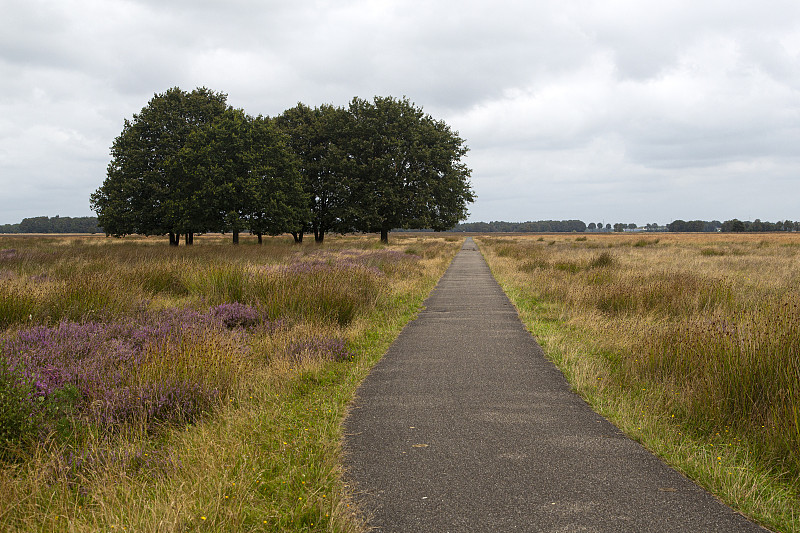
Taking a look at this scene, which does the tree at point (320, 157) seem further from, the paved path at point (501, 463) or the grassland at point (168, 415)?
the paved path at point (501, 463)

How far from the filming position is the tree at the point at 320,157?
42438mm

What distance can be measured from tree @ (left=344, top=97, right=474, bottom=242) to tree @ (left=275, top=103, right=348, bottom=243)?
1.13 m

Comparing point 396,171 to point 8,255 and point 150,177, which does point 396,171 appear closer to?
point 150,177

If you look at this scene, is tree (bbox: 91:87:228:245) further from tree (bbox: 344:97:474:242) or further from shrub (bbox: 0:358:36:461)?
shrub (bbox: 0:358:36:461)

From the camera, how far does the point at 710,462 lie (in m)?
3.99

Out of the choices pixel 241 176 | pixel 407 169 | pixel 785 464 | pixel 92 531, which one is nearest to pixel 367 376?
pixel 92 531

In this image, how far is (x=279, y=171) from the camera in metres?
37.2

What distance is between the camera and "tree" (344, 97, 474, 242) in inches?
1623

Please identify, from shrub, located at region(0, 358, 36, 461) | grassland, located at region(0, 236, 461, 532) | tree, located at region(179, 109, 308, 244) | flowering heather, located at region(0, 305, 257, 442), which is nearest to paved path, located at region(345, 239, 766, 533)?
grassland, located at region(0, 236, 461, 532)

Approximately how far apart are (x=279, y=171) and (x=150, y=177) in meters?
9.74

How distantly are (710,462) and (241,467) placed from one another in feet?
13.0

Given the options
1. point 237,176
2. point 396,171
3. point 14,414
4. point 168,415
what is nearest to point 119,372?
point 168,415

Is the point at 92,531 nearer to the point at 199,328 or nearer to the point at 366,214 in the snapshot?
the point at 199,328

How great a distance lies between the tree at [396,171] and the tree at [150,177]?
13.7 meters
